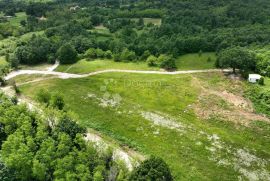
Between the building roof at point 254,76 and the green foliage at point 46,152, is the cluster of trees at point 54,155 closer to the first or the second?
the green foliage at point 46,152

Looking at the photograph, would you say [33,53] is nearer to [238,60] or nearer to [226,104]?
[226,104]

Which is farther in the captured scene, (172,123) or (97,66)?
(97,66)

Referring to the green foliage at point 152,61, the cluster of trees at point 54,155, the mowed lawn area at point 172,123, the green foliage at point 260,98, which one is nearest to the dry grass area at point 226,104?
the mowed lawn area at point 172,123

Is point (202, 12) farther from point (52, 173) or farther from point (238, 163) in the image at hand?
point (52, 173)

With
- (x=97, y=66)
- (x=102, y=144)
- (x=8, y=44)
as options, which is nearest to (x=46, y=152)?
(x=102, y=144)

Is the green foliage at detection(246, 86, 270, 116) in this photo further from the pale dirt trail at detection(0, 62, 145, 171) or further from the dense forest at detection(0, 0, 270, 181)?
the pale dirt trail at detection(0, 62, 145, 171)

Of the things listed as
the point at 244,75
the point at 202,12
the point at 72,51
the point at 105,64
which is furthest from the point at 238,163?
the point at 202,12

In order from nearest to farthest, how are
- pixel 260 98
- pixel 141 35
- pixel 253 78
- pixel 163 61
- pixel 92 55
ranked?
pixel 260 98 < pixel 253 78 < pixel 163 61 < pixel 92 55 < pixel 141 35

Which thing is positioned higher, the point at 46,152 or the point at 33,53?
the point at 46,152
